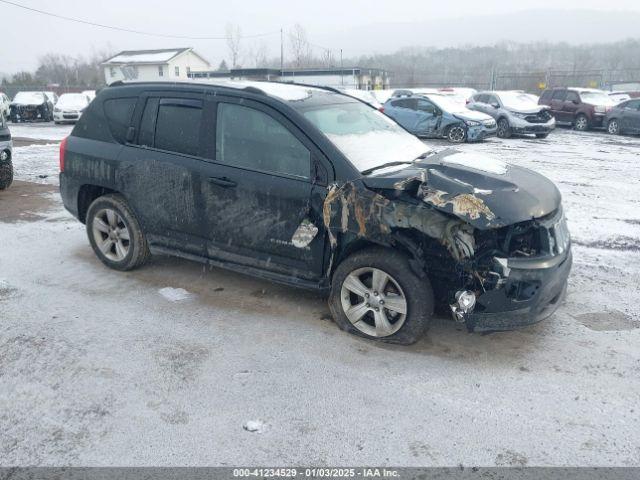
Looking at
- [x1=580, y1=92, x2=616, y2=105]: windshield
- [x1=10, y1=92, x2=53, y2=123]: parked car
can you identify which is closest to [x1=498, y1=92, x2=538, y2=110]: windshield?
[x1=580, y1=92, x2=616, y2=105]: windshield

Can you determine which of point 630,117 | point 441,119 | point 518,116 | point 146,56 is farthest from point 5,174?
point 146,56

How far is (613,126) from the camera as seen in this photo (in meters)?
19.5

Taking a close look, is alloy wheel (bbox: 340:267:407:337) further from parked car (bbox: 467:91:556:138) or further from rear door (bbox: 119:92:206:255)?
parked car (bbox: 467:91:556:138)

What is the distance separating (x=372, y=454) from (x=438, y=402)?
2.12 ft

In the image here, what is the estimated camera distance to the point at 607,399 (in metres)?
3.21

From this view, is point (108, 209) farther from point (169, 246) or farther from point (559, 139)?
point (559, 139)

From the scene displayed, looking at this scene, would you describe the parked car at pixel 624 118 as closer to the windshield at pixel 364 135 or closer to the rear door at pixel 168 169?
the windshield at pixel 364 135

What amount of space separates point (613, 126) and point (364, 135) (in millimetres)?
18681

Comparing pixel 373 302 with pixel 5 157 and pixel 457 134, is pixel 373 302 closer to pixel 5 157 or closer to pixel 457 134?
pixel 5 157

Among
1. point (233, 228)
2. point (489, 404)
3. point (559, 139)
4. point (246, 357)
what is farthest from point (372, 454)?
point (559, 139)

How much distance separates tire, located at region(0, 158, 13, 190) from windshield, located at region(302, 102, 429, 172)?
21.8ft

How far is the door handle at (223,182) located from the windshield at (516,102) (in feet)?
54.1

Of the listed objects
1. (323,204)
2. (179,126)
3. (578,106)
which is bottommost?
(323,204)

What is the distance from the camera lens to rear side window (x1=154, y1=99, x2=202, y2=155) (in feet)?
14.6
